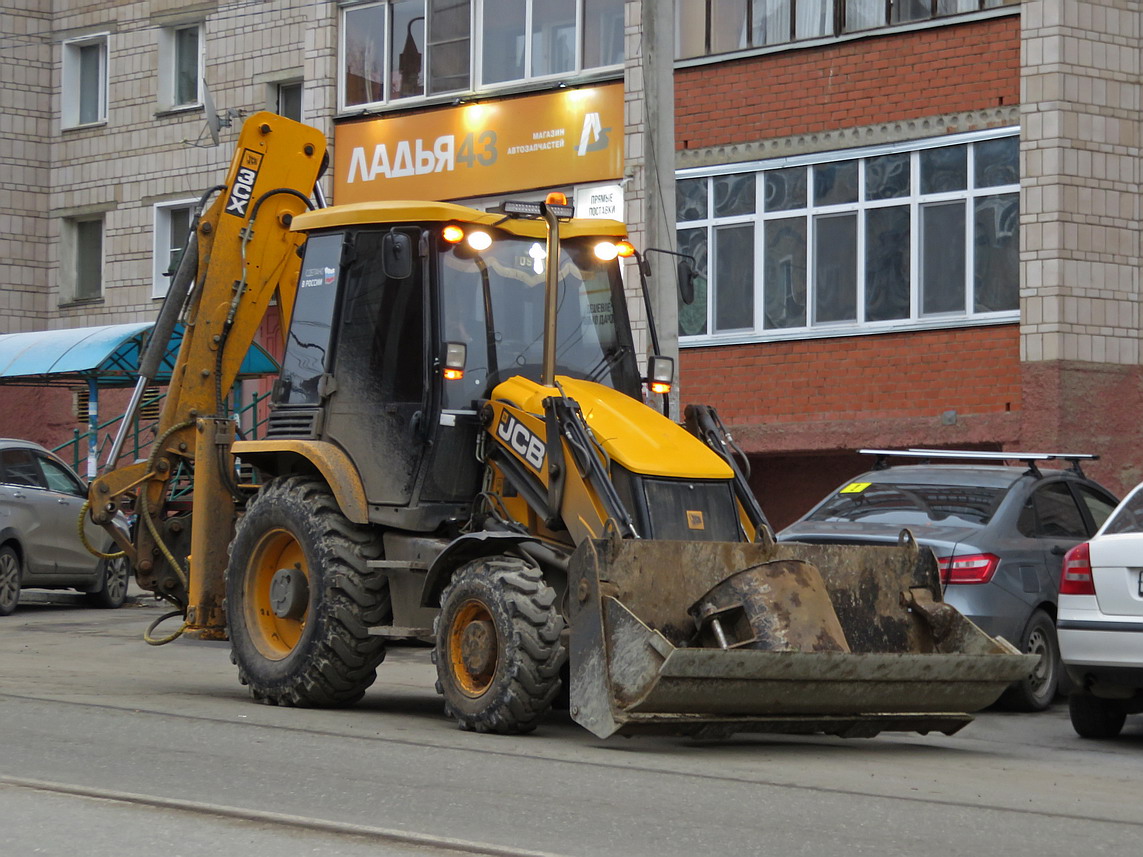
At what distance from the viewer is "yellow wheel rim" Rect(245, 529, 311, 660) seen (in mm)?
11922

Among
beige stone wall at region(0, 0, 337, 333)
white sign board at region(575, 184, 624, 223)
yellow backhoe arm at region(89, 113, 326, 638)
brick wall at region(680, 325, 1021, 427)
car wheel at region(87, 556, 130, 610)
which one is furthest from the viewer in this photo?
beige stone wall at region(0, 0, 337, 333)

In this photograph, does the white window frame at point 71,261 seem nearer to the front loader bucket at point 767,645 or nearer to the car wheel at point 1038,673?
the car wheel at point 1038,673

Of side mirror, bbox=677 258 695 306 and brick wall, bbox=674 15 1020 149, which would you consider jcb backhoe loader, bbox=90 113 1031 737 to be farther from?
brick wall, bbox=674 15 1020 149

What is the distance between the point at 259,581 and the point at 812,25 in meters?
12.9

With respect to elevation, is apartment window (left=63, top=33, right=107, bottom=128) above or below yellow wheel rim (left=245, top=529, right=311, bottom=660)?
above

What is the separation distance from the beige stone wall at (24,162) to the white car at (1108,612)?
970 inches

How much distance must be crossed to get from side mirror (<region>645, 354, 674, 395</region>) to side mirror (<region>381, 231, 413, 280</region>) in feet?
5.32

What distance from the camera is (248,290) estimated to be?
1350cm

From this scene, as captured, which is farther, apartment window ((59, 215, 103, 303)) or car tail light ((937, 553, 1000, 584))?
apartment window ((59, 215, 103, 303))

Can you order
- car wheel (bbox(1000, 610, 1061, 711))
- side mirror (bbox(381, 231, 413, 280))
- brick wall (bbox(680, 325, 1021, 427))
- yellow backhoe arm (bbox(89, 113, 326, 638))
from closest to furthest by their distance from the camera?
side mirror (bbox(381, 231, 413, 280)) → car wheel (bbox(1000, 610, 1061, 711)) → yellow backhoe arm (bbox(89, 113, 326, 638)) → brick wall (bbox(680, 325, 1021, 427))

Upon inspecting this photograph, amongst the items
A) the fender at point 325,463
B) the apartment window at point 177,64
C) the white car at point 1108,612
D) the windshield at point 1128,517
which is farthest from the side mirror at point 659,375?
the apartment window at point 177,64

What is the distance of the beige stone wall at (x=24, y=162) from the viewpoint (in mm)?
32281

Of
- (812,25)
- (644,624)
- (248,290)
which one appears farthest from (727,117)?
(644,624)

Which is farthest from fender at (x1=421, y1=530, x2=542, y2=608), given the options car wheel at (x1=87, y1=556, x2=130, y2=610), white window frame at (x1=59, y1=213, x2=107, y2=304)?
white window frame at (x1=59, y1=213, x2=107, y2=304)
